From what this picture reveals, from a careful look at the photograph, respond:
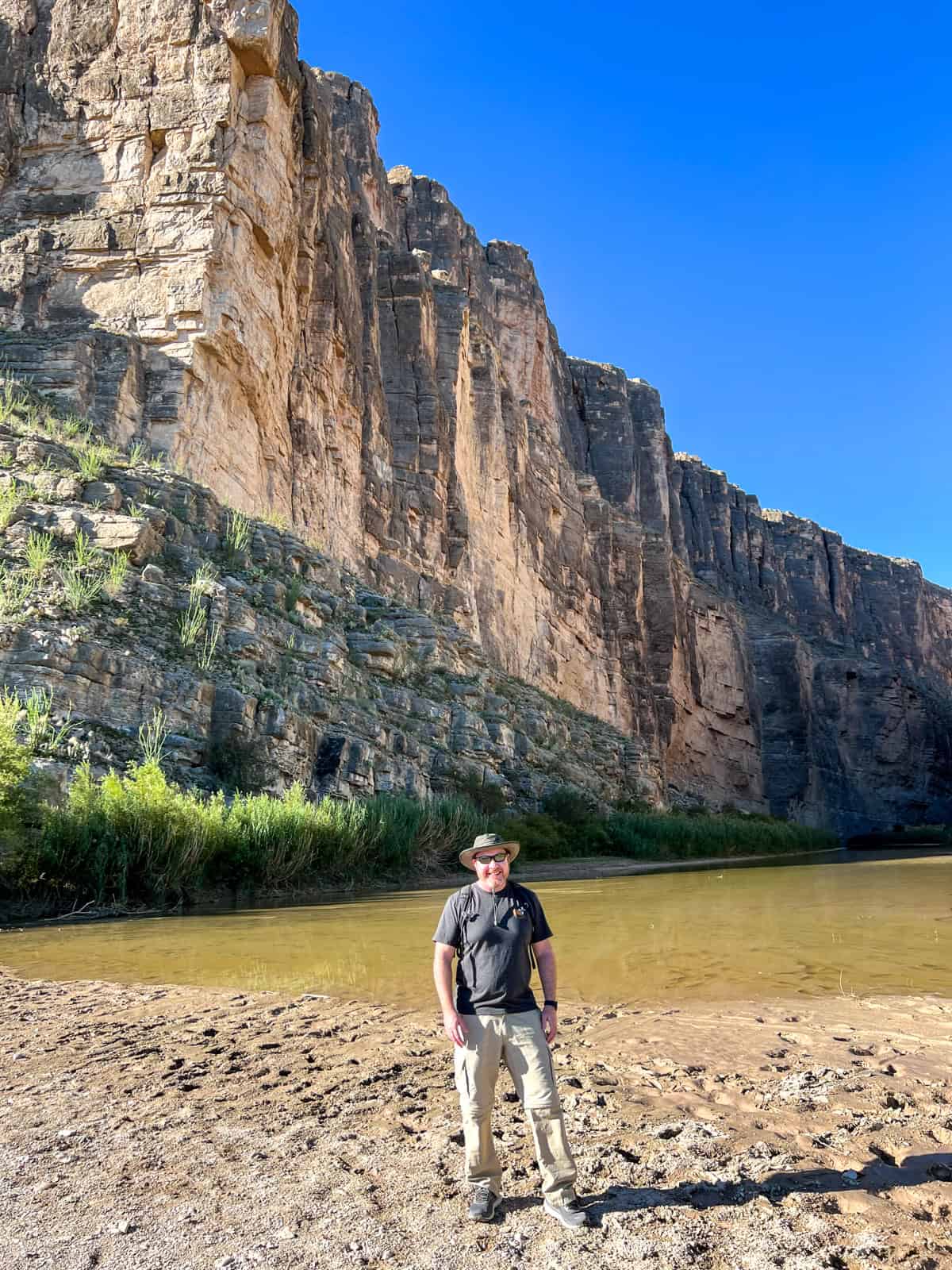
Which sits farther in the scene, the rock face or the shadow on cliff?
the rock face

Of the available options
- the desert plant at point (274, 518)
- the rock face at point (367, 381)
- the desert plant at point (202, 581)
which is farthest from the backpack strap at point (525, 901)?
the rock face at point (367, 381)

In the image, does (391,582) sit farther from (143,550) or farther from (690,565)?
(690,565)

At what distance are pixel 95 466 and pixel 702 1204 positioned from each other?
16668 millimetres

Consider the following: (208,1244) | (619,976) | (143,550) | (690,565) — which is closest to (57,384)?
(143,550)

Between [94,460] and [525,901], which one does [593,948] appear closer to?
[525,901]

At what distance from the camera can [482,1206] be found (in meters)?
2.65

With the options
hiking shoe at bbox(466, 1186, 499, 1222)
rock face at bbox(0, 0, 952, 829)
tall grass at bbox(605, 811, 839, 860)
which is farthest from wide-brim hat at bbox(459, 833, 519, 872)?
tall grass at bbox(605, 811, 839, 860)

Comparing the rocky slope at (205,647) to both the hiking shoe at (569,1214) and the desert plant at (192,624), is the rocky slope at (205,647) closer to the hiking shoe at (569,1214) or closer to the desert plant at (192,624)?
the desert plant at (192,624)

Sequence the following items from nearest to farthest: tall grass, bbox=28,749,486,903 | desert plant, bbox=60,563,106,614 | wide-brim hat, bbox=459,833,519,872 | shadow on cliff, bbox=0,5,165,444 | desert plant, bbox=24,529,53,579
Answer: wide-brim hat, bbox=459,833,519,872 < tall grass, bbox=28,749,486,903 < desert plant, bbox=60,563,106,614 < desert plant, bbox=24,529,53,579 < shadow on cliff, bbox=0,5,165,444

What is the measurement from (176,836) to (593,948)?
5282 mm

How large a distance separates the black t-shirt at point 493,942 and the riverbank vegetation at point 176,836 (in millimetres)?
→ 7227

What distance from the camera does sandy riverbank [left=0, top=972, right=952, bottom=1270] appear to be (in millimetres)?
2445

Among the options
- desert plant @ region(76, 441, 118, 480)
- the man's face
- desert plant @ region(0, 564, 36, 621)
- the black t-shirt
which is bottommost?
the black t-shirt

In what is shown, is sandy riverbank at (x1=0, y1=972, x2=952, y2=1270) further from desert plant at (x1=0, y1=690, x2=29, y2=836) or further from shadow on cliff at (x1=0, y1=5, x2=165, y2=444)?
shadow on cliff at (x1=0, y1=5, x2=165, y2=444)
